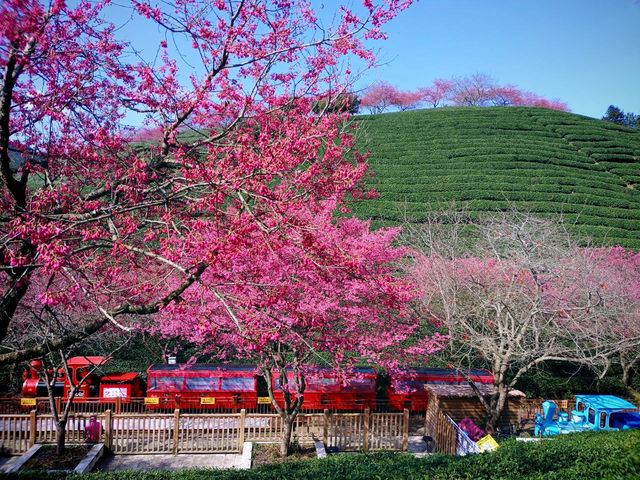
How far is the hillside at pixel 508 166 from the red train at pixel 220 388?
448 inches

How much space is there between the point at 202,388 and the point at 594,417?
10.1 metres

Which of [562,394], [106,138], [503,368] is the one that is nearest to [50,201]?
[106,138]

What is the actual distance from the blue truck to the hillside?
11.1 metres

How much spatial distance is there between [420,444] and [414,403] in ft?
5.33

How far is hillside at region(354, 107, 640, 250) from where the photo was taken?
2717cm

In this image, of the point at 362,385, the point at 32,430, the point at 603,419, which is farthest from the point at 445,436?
the point at 32,430

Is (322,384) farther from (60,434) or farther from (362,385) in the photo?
(60,434)

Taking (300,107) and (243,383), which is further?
(243,383)

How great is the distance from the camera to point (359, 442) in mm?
10484

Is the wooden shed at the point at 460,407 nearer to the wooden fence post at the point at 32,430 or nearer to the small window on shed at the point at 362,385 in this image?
the small window on shed at the point at 362,385

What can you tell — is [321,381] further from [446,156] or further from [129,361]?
[446,156]

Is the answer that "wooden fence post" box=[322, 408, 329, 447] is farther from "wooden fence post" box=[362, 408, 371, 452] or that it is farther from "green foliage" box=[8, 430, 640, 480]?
"green foliage" box=[8, 430, 640, 480]

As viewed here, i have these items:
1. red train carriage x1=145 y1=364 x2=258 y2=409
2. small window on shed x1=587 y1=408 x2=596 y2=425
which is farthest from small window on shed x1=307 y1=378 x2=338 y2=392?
small window on shed x1=587 y1=408 x2=596 y2=425

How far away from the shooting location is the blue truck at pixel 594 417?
440 inches
